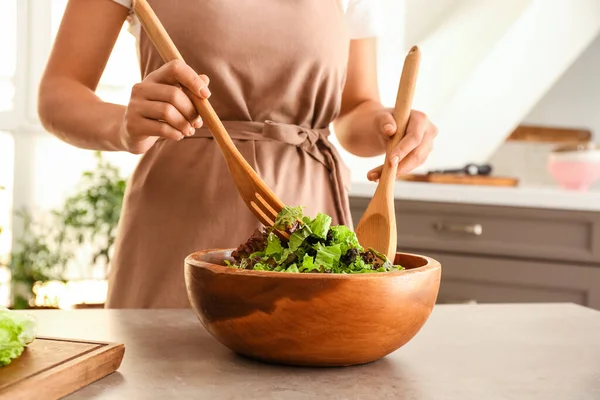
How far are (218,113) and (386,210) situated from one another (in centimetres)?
47

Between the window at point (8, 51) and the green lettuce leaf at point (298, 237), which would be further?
the window at point (8, 51)

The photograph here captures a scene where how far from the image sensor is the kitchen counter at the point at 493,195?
2384mm

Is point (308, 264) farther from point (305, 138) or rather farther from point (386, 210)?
point (305, 138)

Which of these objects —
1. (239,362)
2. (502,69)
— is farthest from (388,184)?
(502,69)

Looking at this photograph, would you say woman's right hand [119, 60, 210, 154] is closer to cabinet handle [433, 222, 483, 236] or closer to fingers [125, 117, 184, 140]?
fingers [125, 117, 184, 140]

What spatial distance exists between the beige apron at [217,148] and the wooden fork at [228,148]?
0.36m

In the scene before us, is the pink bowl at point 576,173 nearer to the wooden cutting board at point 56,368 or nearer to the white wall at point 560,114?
the white wall at point 560,114

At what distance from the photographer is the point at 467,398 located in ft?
2.15

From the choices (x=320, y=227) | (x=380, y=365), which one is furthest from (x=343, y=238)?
(x=380, y=365)

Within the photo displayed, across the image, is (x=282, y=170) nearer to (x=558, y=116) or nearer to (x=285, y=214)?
(x=285, y=214)

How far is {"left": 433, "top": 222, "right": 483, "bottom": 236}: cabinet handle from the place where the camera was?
2.48 m

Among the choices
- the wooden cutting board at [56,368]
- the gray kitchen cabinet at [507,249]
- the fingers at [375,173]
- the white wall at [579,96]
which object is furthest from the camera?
the white wall at [579,96]

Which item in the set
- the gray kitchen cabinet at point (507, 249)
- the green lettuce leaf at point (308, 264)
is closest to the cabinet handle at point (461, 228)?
the gray kitchen cabinet at point (507, 249)

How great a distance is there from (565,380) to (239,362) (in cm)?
31
